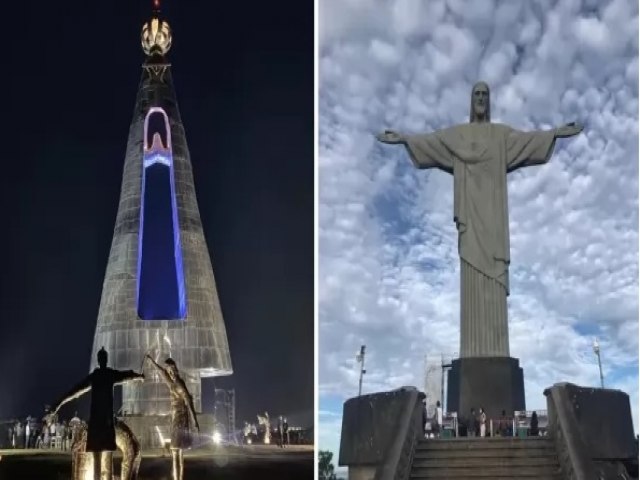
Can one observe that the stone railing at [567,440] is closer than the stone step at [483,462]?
Yes

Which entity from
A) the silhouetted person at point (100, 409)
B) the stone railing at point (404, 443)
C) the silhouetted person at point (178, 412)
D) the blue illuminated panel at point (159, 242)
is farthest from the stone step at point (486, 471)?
the silhouetted person at point (100, 409)

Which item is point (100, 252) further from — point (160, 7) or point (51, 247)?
point (160, 7)

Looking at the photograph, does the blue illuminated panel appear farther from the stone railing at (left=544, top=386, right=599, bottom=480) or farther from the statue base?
the stone railing at (left=544, top=386, right=599, bottom=480)

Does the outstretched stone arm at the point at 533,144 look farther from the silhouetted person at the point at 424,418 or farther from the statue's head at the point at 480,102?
the silhouetted person at the point at 424,418

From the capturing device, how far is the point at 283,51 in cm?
789

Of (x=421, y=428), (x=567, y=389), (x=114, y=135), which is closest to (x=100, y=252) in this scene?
(x=114, y=135)

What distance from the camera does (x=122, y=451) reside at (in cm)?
572

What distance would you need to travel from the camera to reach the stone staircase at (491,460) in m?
6.79

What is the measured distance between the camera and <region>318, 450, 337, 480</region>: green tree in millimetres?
7464

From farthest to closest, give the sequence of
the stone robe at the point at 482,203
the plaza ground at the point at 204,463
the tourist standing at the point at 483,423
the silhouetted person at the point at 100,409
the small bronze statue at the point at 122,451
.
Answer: the stone robe at the point at 482,203 → the tourist standing at the point at 483,423 → the plaza ground at the point at 204,463 → the small bronze statue at the point at 122,451 → the silhouetted person at the point at 100,409

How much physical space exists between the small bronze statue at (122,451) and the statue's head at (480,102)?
12.8ft

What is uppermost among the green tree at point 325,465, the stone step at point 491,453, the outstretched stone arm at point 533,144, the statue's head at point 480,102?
the statue's head at point 480,102

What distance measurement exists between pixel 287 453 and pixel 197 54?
342cm

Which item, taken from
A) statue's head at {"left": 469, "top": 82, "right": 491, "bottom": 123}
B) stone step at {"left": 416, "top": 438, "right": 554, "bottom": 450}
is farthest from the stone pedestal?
statue's head at {"left": 469, "top": 82, "right": 491, "bottom": 123}
